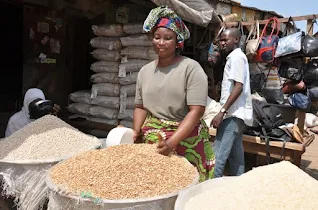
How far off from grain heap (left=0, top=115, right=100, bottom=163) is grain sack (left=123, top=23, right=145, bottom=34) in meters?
2.17

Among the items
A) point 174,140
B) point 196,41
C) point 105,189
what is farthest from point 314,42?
point 105,189

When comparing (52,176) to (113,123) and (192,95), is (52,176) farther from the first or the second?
(113,123)

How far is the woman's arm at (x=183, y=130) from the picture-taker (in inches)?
65.8

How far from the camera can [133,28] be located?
13.9 feet

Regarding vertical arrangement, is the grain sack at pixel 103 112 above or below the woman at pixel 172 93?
below

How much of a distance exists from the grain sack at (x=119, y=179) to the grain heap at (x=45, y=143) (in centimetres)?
38

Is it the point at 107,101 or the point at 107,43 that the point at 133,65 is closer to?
the point at 107,43

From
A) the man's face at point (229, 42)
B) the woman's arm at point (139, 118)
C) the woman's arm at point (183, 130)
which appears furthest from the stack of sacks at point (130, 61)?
the woman's arm at point (183, 130)

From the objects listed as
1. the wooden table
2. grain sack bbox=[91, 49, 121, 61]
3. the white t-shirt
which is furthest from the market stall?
grain sack bbox=[91, 49, 121, 61]

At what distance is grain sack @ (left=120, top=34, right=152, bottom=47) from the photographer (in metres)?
4.16

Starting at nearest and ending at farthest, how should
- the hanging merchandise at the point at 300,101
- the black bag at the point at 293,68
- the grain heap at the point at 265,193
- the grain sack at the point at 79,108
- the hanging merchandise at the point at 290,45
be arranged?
1. the grain heap at the point at 265,193
2. the hanging merchandise at the point at 290,45
3. the hanging merchandise at the point at 300,101
4. the black bag at the point at 293,68
5. the grain sack at the point at 79,108

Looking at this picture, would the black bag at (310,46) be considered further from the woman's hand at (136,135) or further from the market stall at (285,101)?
the woman's hand at (136,135)

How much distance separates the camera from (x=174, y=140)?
5.55 feet

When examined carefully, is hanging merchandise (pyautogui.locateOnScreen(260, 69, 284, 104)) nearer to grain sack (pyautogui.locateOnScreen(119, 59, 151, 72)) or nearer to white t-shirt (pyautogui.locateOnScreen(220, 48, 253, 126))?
white t-shirt (pyautogui.locateOnScreen(220, 48, 253, 126))
